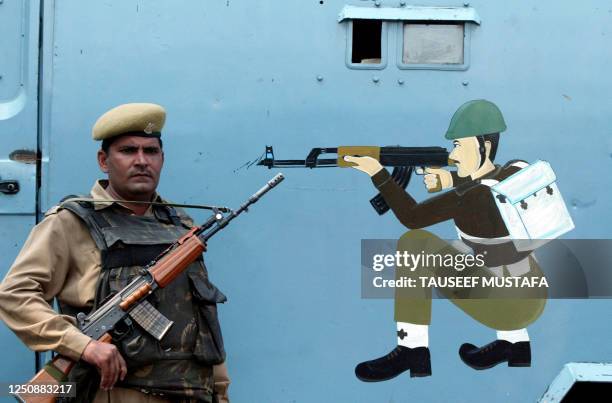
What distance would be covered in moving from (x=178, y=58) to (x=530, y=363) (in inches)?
57.4

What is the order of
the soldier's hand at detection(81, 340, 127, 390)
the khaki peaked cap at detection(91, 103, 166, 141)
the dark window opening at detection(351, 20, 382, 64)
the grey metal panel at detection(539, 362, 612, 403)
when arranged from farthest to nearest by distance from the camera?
the dark window opening at detection(351, 20, 382, 64) → the grey metal panel at detection(539, 362, 612, 403) → the khaki peaked cap at detection(91, 103, 166, 141) → the soldier's hand at detection(81, 340, 127, 390)

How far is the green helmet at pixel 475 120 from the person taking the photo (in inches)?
109

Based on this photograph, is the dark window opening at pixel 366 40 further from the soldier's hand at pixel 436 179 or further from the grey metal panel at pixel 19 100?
the grey metal panel at pixel 19 100

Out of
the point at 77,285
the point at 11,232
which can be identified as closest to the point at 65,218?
the point at 77,285

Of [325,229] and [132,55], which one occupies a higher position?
[132,55]

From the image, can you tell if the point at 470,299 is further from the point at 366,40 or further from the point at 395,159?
the point at 366,40

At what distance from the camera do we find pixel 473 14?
2758mm

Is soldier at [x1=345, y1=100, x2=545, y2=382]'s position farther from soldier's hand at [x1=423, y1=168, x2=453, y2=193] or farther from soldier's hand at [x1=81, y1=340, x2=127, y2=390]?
soldier's hand at [x1=81, y1=340, x2=127, y2=390]

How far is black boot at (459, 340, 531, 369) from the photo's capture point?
2742 mm

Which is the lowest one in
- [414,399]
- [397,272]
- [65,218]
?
[414,399]

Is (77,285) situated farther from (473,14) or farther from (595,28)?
(595,28)

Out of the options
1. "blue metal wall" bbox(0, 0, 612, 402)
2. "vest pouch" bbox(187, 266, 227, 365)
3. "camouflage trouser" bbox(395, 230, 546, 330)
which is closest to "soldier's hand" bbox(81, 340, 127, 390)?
"vest pouch" bbox(187, 266, 227, 365)

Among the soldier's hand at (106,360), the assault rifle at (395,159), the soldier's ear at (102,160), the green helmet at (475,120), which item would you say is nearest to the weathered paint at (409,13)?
the green helmet at (475,120)

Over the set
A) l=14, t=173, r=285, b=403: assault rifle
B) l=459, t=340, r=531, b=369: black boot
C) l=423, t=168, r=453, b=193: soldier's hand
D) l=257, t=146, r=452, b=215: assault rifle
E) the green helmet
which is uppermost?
the green helmet
